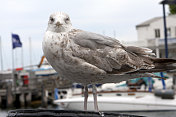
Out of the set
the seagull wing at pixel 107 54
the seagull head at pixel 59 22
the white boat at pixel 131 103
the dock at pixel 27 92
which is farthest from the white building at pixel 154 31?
the seagull head at pixel 59 22

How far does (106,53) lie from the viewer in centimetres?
368

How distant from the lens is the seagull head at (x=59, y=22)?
3.50 metres

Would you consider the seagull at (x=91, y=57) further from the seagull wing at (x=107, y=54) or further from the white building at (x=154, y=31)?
the white building at (x=154, y=31)

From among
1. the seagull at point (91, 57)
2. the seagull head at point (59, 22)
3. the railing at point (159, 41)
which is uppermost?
the railing at point (159, 41)

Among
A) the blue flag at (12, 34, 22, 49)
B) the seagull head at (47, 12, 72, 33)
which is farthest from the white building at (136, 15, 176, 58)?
the seagull head at (47, 12, 72, 33)

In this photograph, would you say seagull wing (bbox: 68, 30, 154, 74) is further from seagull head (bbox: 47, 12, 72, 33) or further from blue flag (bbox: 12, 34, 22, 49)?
blue flag (bbox: 12, 34, 22, 49)

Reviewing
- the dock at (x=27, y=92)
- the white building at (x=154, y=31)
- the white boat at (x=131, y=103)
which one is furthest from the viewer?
the white building at (x=154, y=31)

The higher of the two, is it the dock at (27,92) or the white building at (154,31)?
the white building at (154,31)

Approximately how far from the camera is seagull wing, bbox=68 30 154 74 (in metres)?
3.56

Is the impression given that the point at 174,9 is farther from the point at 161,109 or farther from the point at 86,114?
the point at 86,114

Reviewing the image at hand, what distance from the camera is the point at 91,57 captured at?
3.56 meters

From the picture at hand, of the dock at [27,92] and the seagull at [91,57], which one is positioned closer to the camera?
the seagull at [91,57]

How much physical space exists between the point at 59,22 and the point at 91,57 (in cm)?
53

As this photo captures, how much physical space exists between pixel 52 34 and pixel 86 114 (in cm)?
115
